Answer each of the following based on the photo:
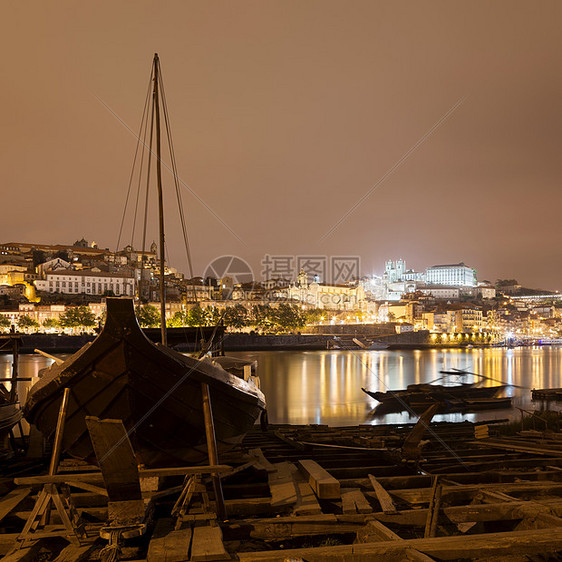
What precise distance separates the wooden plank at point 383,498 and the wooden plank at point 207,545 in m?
1.38

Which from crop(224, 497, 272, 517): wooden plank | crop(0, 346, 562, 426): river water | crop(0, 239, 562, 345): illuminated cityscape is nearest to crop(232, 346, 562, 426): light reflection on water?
crop(0, 346, 562, 426): river water

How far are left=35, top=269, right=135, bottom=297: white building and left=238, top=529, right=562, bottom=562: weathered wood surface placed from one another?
8669 centimetres

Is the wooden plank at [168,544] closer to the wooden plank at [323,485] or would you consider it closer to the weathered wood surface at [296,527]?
the weathered wood surface at [296,527]

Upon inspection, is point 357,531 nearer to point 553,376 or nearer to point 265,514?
point 265,514

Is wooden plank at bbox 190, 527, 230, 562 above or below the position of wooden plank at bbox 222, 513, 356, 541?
above

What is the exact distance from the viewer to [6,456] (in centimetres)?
684

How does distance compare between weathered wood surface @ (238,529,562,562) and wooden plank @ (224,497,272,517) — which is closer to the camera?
weathered wood surface @ (238,529,562,562)

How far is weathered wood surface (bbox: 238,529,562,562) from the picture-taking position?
3.23 m

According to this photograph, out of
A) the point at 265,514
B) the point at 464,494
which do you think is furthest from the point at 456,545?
the point at 265,514

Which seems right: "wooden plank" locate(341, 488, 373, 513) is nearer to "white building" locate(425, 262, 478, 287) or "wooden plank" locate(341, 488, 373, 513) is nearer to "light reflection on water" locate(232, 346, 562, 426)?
"light reflection on water" locate(232, 346, 562, 426)

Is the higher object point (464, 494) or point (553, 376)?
point (464, 494)

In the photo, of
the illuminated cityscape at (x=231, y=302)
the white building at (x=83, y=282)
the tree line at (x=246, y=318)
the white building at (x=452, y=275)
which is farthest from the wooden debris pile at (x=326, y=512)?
the white building at (x=452, y=275)

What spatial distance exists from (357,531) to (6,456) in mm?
5140

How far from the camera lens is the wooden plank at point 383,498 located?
423 cm
